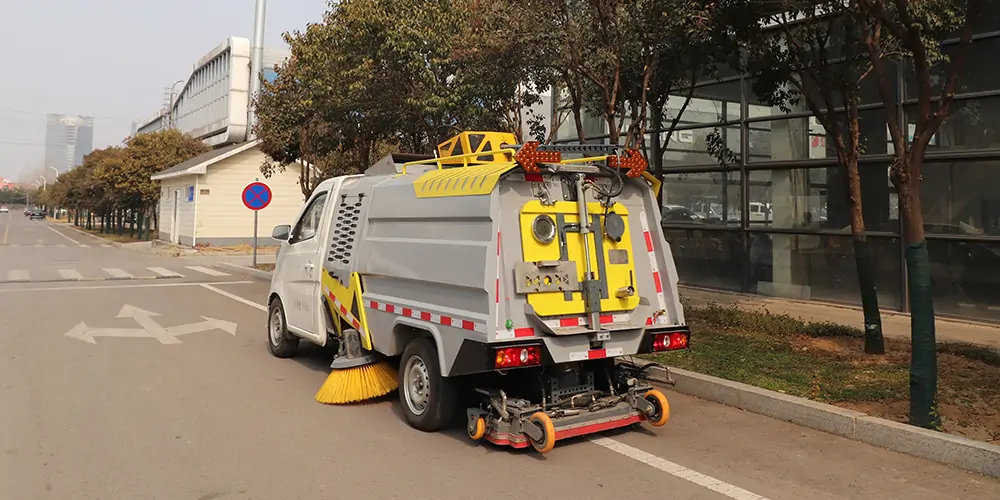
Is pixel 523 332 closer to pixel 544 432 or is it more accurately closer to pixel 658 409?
pixel 544 432

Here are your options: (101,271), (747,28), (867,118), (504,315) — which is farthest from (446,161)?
(101,271)

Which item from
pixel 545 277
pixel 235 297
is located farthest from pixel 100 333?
pixel 545 277

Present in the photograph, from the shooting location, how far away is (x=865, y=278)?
27.2 feet

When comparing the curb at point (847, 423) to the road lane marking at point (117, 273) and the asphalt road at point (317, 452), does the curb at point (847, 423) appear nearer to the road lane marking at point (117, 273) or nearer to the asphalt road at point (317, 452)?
the asphalt road at point (317, 452)

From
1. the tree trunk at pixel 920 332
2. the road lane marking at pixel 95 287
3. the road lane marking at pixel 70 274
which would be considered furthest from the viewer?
the road lane marking at pixel 70 274

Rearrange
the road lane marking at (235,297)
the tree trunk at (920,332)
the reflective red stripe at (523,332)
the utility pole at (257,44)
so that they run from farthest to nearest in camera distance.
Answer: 1. the utility pole at (257,44)
2. the road lane marking at (235,297)
3. the tree trunk at (920,332)
4. the reflective red stripe at (523,332)

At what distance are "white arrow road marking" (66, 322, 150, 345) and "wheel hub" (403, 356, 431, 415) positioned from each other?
626 cm

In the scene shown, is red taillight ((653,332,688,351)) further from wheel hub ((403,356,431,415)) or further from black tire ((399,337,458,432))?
wheel hub ((403,356,431,415))

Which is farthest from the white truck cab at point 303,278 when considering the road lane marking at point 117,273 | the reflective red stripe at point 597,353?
the road lane marking at point 117,273

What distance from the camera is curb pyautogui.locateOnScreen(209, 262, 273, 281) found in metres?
19.4

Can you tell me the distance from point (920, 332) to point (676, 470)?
248 centimetres

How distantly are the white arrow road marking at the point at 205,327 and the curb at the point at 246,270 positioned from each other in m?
7.41

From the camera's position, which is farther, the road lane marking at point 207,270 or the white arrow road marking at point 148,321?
the road lane marking at point 207,270

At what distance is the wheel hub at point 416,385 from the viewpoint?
5.77m
